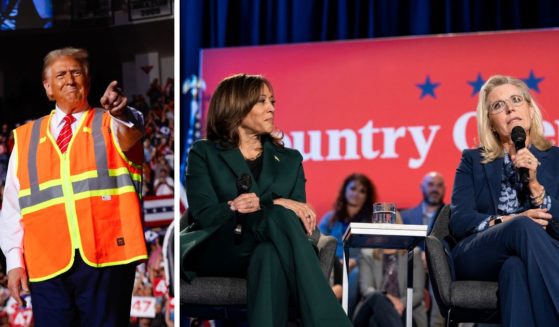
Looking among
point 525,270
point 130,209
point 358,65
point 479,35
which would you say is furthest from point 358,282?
point 130,209

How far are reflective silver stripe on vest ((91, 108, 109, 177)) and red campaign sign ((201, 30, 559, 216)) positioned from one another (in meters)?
2.50

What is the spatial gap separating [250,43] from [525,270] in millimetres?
3199

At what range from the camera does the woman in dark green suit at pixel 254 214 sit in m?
2.85

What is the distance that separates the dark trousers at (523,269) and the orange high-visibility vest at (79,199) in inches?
49.0

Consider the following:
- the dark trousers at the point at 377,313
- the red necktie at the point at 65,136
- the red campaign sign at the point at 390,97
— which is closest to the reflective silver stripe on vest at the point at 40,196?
the red necktie at the point at 65,136

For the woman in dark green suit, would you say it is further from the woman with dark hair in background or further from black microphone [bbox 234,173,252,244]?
the woman with dark hair in background

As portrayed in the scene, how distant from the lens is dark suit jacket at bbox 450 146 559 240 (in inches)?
127

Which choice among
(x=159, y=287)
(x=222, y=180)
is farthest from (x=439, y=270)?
(x=159, y=287)

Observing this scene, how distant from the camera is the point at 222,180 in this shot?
3291 millimetres

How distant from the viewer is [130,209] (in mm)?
2684

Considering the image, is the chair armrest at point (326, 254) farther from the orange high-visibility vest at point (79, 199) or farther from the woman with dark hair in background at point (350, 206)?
the woman with dark hair in background at point (350, 206)

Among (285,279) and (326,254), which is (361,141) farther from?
(285,279)

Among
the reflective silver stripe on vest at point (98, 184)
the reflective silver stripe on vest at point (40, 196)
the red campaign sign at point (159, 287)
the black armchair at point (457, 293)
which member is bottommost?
the black armchair at point (457, 293)

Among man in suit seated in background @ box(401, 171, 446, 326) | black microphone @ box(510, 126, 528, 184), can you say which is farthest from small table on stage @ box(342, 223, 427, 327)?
man in suit seated in background @ box(401, 171, 446, 326)
